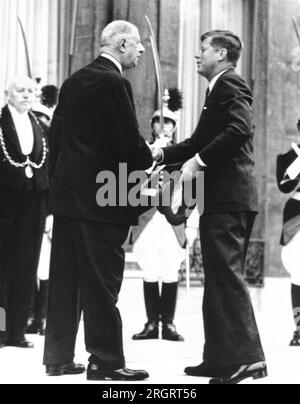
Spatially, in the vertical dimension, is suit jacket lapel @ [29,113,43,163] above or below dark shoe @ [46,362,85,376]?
above

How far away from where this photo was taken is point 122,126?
4.57 metres

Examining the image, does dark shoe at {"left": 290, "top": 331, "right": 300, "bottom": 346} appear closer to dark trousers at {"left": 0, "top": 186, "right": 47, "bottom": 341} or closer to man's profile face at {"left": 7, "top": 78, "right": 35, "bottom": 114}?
dark trousers at {"left": 0, "top": 186, "right": 47, "bottom": 341}

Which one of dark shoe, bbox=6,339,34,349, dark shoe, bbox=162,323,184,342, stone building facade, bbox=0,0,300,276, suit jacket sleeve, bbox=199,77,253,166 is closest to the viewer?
suit jacket sleeve, bbox=199,77,253,166

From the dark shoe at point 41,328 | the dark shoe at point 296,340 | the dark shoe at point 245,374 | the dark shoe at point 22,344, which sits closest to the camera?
the dark shoe at point 245,374

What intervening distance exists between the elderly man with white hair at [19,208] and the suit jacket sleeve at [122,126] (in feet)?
5.52

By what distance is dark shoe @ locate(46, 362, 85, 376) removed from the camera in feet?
15.3

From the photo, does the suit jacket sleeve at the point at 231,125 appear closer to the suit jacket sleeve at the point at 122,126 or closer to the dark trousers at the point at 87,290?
the suit jacket sleeve at the point at 122,126

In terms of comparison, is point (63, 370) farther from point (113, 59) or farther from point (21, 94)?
point (21, 94)

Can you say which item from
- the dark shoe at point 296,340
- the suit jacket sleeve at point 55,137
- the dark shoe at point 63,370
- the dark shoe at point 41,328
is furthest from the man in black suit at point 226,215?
the dark shoe at point 41,328

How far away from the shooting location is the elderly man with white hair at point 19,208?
6.07m

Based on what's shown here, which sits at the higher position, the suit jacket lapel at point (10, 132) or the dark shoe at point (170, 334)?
the suit jacket lapel at point (10, 132)

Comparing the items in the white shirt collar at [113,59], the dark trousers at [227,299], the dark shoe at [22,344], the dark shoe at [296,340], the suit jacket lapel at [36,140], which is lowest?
the dark shoe at [22,344]

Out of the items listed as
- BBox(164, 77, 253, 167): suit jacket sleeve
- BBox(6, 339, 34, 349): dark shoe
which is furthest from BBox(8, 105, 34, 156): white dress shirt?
BBox(164, 77, 253, 167): suit jacket sleeve
